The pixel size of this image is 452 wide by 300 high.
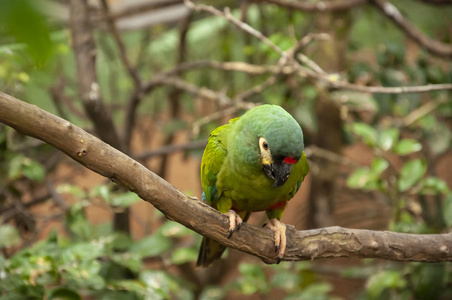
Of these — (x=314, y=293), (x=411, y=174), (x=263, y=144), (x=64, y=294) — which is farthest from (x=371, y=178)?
(x=64, y=294)

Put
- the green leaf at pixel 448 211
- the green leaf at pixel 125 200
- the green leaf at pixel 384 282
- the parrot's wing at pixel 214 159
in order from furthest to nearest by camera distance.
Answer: the green leaf at pixel 384 282 < the green leaf at pixel 448 211 < the green leaf at pixel 125 200 < the parrot's wing at pixel 214 159

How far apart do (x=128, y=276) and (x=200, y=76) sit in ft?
7.72

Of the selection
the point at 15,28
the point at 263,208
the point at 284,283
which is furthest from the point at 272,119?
the point at 284,283

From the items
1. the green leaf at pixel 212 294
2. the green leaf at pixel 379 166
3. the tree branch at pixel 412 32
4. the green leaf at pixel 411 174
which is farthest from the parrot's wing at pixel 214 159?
the tree branch at pixel 412 32

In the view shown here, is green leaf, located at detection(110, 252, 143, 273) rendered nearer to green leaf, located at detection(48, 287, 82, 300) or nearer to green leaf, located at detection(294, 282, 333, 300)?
green leaf, located at detection(48, 287, 82, 300)

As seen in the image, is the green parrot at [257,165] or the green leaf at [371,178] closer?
the green parrot at [257,165]

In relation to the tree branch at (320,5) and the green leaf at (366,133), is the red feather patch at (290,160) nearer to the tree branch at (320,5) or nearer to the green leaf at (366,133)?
the green leaf at (366,133)

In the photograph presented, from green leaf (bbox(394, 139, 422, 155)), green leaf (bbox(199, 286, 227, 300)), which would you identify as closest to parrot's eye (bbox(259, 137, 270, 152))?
green leaf (bbox(394, 139, 422, 155))

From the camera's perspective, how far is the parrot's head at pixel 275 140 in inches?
60.8

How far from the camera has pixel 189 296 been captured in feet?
10.5

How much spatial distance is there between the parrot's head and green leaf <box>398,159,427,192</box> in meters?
1.27

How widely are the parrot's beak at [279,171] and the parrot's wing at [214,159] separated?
26 cm

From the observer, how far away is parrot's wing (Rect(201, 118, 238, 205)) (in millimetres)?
1837

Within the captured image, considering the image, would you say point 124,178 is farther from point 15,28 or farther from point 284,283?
point 284,283
